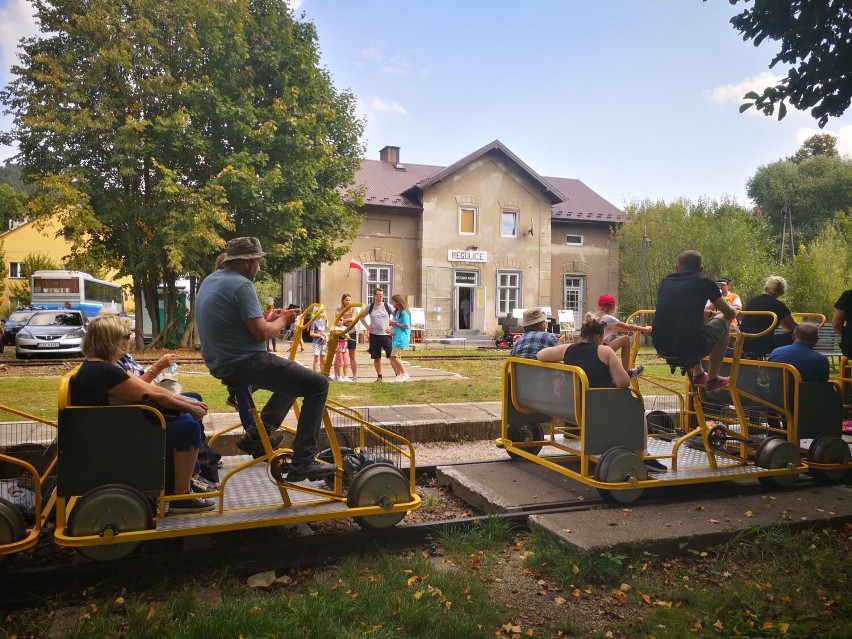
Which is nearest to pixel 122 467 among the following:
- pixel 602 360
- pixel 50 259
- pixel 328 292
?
pixel 602 360

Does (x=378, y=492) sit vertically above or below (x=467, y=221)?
below

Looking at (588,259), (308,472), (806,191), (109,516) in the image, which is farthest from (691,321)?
(806,191)

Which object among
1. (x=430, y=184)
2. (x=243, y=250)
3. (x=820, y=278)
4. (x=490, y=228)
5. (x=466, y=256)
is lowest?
(x=243, y=250)

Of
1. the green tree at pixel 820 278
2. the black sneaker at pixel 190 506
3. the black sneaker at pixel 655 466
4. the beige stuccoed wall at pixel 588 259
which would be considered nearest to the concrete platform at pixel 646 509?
the black sneaker at pixel 655 466

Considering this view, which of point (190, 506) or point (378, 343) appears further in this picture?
point (378, 343)

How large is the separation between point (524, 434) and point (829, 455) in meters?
2.68

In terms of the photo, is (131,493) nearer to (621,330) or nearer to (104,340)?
(104,340)

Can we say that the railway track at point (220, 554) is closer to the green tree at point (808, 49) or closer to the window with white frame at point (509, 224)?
the green tree at point (808, 49)

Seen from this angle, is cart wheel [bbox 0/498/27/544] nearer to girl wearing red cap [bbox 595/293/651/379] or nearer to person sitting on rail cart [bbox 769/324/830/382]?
girl wearing red cap [bbox 595/293/651/379]

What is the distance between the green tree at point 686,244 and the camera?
31016 millimetres

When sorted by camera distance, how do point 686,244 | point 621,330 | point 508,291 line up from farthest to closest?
point 508,291, point 686,244, point 621,330

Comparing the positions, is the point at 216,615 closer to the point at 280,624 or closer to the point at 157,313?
the point at 280,624

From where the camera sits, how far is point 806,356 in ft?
21.0

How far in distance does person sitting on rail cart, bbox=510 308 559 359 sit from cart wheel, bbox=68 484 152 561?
3652mm
